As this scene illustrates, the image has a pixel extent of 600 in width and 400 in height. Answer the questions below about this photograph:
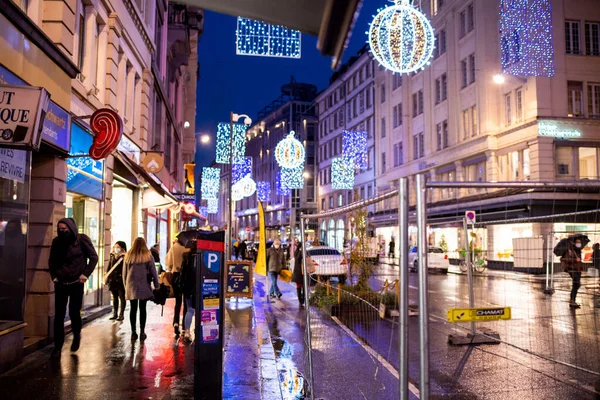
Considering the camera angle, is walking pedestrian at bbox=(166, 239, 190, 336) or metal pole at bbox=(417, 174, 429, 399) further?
walking pedestrian at bbox=(166, 239, 190, 336)

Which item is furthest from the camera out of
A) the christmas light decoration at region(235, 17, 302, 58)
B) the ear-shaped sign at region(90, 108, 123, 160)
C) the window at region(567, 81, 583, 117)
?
the window at region(567, 81, 583, 117)

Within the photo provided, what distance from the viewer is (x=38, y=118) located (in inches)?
267

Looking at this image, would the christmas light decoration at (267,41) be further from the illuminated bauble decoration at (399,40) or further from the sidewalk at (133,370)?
the sidewalk at (133,370)

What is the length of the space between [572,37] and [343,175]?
59.2 ft

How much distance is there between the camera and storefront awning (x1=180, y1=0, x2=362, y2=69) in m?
1.45

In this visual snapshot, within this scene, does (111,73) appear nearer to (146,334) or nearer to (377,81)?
(146,334)

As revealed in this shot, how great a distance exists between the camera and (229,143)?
2508 cm

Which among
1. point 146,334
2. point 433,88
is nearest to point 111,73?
point 146,334

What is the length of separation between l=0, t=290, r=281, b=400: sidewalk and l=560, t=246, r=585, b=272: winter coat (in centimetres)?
386

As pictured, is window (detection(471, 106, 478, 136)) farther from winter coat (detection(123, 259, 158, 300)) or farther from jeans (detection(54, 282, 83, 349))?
jeans (detection(54, 282, 83, 349))

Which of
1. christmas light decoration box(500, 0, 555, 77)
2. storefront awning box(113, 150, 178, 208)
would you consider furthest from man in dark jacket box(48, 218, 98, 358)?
christmas light decoration box(500, 0, 555, 77)

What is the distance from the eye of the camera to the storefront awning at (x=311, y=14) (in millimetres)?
1451

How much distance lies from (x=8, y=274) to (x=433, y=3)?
4002cm

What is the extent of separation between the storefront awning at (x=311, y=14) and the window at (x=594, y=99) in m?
33.8
